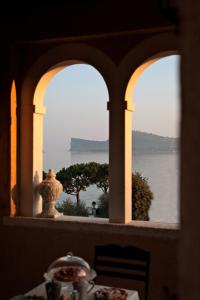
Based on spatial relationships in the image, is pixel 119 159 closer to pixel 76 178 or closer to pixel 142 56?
pixel 142 56

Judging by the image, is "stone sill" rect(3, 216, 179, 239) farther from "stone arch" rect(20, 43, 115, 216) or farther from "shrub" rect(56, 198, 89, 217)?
"shrub" rect(56, 198, 89, 217)

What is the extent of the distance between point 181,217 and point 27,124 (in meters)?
4.30

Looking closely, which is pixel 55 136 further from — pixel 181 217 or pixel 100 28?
pixel 181 217

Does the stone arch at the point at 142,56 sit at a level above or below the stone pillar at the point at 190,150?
above

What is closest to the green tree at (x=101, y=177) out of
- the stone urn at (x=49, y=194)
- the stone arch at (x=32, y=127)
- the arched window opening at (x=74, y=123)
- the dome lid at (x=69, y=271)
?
the arched window opening at (x=74, y=123)

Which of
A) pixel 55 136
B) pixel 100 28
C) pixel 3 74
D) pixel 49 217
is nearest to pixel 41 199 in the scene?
pixel 49 217

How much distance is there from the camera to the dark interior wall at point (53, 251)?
3.88 metres

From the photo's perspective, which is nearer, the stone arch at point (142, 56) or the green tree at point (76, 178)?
the stone arch at point (142, 56)

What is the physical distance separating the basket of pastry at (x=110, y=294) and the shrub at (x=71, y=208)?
512cm

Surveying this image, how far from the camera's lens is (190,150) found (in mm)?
422

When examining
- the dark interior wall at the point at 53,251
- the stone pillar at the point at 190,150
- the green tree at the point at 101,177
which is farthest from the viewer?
the green tree at the point at 101,177

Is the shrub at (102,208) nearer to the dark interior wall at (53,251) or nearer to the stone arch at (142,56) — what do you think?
the dark interior wall at (53,251)

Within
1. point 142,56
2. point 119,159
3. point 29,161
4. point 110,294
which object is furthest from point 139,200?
point 110,294

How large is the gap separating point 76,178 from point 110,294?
8617mm
